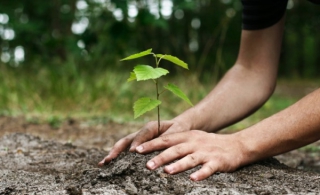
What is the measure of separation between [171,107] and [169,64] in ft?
11.7

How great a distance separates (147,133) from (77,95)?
2.97 metres

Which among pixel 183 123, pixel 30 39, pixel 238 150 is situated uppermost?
pixel 30 39

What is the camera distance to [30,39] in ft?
17.5

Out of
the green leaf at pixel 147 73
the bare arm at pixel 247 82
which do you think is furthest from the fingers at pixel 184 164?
the bare arm at pixel 247 82

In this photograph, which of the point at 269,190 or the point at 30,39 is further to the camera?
the point at 30,39

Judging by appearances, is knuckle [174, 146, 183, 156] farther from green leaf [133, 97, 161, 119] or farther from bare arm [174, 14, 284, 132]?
bare arm [174, 14, 284, 132]

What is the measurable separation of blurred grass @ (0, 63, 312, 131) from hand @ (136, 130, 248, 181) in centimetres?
234

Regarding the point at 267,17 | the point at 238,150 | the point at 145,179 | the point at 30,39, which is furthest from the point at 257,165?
the point at 30,39

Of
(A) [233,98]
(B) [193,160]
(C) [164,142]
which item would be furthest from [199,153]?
(A) [233,98]

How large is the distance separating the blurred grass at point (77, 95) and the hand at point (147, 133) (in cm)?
211

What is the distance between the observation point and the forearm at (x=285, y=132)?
62.7 inches

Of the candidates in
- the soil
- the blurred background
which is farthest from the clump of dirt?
the blurred background

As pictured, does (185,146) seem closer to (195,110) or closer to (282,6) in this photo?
(195,110)

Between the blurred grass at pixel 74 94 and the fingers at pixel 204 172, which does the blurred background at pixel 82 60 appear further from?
the fingers at pixel 204 172
